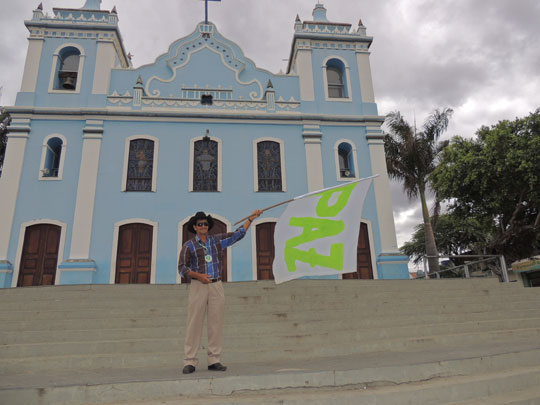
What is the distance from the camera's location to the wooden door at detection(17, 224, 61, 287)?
10.9 metres

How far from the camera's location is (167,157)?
41.4 feet

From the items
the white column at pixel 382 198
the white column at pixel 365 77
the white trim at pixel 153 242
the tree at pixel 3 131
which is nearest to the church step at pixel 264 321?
the white trim at pixel 153 242

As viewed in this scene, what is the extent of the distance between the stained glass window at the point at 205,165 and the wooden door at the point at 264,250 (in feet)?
7.01

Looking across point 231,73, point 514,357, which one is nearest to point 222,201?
point 231,73

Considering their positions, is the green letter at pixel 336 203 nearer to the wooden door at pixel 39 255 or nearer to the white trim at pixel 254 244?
the white trim at pixel 254 244

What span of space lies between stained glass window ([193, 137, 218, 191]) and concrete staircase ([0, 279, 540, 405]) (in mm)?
4875

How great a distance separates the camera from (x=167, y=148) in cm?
1272

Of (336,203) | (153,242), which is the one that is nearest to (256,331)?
(336,203)

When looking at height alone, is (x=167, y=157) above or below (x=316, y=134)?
below

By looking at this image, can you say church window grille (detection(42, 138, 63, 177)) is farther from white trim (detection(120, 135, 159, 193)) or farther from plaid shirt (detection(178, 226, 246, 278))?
plaid shirt (detection(178, 226, 246, 278))

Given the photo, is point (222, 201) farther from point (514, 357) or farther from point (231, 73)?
point (514, 357)

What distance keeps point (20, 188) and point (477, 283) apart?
43.5 ft

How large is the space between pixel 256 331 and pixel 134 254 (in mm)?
6991

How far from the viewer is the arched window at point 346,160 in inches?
533
